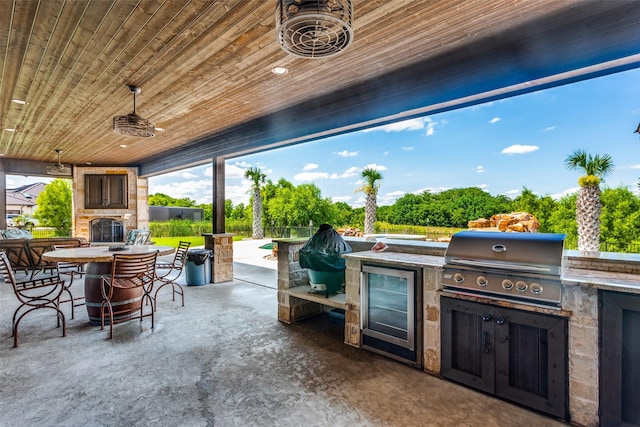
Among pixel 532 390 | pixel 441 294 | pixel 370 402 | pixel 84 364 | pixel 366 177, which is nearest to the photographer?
pixel 532 390

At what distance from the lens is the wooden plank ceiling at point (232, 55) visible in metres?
2.21

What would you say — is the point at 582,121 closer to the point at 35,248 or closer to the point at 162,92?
the point at 162,92

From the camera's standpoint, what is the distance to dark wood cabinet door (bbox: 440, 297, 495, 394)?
2154 millimetres

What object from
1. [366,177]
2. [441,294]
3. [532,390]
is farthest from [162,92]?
[366,177]

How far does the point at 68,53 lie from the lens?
290cm

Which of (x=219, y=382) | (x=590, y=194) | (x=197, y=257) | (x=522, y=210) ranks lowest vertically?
(x=219, y=382)

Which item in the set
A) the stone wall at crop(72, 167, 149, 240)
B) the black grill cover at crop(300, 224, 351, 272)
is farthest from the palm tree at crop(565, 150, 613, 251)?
the stone wall at crop(72, 167, 149, 240)

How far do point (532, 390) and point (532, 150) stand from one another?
372 inches

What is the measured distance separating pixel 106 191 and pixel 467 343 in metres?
10.5

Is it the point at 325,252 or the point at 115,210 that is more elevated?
the point at 115,210

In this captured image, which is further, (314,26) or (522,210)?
(522,210)

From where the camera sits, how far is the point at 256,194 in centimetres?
1576

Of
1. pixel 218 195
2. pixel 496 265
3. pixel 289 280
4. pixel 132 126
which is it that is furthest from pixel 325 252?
pixel 218 195

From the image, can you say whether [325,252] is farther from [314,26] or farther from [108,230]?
[108,230]
